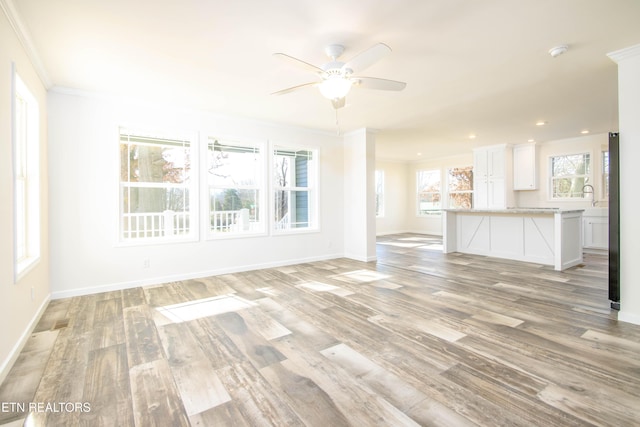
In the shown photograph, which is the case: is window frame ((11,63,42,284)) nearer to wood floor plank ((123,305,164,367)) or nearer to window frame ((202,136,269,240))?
wood floor plank ((123,305,164,367))

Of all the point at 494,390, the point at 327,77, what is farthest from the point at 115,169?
the point at 494,390

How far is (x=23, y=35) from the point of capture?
248 centimetres

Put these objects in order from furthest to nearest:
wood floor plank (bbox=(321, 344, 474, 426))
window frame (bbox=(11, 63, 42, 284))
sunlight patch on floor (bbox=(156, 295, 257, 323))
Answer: sunlight patch on floor (bbox=(156, 295, 257, 323)), window frame (bbox=(11, 63, 42, 284)), wood floor plank (bbox=(321, 344, 474, 426))

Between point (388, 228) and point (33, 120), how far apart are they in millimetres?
9318

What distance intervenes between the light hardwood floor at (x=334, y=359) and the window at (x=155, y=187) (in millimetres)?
1149

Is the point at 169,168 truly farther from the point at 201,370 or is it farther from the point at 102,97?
the point at 201,370

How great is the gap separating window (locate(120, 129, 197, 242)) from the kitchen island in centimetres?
527

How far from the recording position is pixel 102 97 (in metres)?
3.92

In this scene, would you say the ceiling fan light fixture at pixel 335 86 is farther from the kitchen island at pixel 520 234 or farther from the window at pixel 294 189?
the kitchen island at pixel 520 234

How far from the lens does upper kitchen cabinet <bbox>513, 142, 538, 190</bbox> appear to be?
7523 mm

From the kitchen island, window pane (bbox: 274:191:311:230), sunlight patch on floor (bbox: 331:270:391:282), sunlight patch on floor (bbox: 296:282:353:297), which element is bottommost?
sunlight patch on floor (bbox: 296:282:353:297)

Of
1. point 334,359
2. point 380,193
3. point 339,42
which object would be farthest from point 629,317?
point 380,193

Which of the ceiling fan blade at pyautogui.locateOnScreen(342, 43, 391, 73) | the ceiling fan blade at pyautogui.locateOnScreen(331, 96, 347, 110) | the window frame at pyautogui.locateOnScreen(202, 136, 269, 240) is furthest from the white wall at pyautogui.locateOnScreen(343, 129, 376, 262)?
the ceiling fan blade at pyautogui.locateOnScreen(342, 43, 391, 73)

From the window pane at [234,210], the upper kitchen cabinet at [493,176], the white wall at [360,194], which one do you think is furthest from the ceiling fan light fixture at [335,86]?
the upper kitchen cabinet at [493,176]
